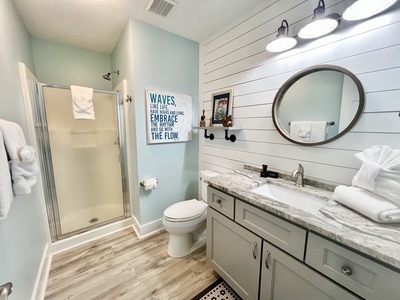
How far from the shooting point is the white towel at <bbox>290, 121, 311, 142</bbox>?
124 centimetres


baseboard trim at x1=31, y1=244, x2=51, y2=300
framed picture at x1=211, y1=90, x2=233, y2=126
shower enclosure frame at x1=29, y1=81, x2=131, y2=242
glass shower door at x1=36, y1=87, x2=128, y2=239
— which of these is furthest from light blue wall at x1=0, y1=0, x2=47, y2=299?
framed picture at x1=211, y1=90, x2=233, y2=126

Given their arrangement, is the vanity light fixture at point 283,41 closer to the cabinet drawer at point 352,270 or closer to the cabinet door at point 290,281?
the cabinet drawer at point 352,270

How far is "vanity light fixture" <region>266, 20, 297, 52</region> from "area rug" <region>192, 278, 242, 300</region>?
6.51 ft

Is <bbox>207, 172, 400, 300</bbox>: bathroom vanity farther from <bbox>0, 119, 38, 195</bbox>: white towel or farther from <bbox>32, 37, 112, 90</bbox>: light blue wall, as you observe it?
<bbox>32, 37, 112, 90</bbox>: light blue wall

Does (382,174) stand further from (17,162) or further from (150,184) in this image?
(150,184)

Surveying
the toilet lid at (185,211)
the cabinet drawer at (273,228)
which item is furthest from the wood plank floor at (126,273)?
the cabinet drawer at (273,228)

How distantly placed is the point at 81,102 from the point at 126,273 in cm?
183

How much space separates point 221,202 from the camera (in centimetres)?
125

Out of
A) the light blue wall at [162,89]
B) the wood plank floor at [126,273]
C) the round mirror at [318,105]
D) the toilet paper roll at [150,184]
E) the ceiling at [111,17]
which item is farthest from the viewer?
the toilet paper roll at [150,184]

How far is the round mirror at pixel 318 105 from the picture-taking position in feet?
3.41

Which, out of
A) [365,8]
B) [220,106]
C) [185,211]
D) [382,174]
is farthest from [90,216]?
[365,8]

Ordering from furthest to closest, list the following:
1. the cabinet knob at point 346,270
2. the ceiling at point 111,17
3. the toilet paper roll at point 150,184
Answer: the toilet paper roll at point 150,184 → the ceiling at point 111,17 → the cabinet knob at point 346,270

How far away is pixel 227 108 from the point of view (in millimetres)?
1809

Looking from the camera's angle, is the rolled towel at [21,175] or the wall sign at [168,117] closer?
the rolled towel at [21,175]
